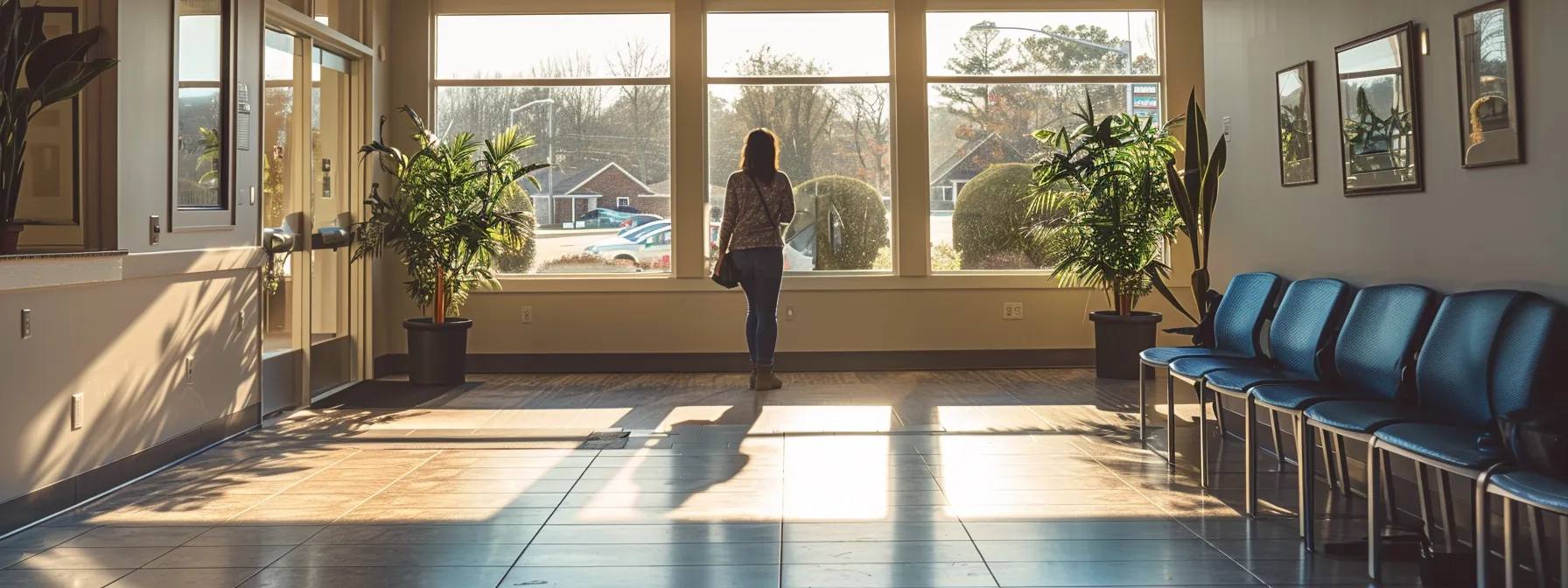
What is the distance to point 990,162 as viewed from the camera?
814 centimetres

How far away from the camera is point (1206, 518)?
12.2 ft

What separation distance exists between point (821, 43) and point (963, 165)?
4.37 feet

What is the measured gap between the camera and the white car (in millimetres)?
8062

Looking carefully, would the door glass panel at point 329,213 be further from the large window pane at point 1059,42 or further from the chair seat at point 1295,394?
the chair seat at point 1295,394

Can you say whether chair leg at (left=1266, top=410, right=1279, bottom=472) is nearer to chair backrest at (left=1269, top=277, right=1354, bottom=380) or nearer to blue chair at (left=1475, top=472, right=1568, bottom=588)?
chair backrest at (left=1269, top=277, right=1354, bottom=380)

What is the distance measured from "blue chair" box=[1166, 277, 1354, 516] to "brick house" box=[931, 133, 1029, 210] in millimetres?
3611

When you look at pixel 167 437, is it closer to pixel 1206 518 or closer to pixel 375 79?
pixel 375 79

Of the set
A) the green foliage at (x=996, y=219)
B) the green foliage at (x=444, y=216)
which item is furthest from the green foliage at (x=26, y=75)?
the green foliage at (x=996, y=219)

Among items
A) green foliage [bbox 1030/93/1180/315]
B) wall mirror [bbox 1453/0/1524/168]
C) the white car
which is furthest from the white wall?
the white car

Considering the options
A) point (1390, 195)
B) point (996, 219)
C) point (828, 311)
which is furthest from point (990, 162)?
point (1390, 195)

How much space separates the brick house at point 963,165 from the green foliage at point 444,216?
286 centimetres

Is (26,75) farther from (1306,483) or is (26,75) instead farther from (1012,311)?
(1012,311)

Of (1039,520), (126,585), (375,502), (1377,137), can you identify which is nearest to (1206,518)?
(1039,520)

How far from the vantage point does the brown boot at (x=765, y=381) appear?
6.89 meters
